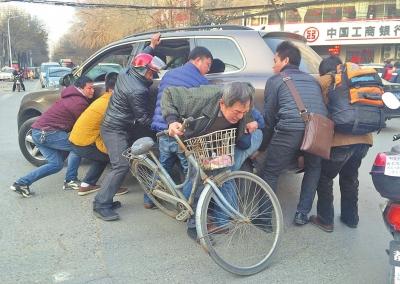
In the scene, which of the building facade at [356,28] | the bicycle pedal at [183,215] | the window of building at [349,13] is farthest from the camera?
the window of building at [349,13]

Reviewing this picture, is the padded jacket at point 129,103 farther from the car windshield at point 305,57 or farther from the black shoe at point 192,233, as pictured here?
the car windshield at point 305,57

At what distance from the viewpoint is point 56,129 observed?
5.31 metres

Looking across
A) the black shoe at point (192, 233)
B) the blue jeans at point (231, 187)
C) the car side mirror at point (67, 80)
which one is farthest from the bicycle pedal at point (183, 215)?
the car side mirror at point (67, 80)

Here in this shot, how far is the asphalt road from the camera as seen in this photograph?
3426 millimetres

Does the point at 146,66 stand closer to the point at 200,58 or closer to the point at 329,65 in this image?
the point at 200,58

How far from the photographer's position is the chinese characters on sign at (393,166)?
273cm

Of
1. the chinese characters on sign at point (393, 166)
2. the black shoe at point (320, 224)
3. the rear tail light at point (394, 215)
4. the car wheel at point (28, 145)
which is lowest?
the black shoe at point (320, 224)

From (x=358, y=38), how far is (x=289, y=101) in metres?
36.7

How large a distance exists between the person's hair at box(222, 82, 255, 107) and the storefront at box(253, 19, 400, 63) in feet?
112

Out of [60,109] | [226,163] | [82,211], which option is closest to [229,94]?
[226,163]

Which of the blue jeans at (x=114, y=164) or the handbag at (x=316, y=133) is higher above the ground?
the handbag at (x=316, y=133)

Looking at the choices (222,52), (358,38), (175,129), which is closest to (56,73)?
(222,52)

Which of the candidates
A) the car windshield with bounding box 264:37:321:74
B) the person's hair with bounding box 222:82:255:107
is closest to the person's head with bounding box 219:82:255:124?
the person's hair with bounding box 222:82:255:107

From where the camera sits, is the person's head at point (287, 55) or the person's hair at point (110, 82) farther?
the person's hair at point (110, 82)
